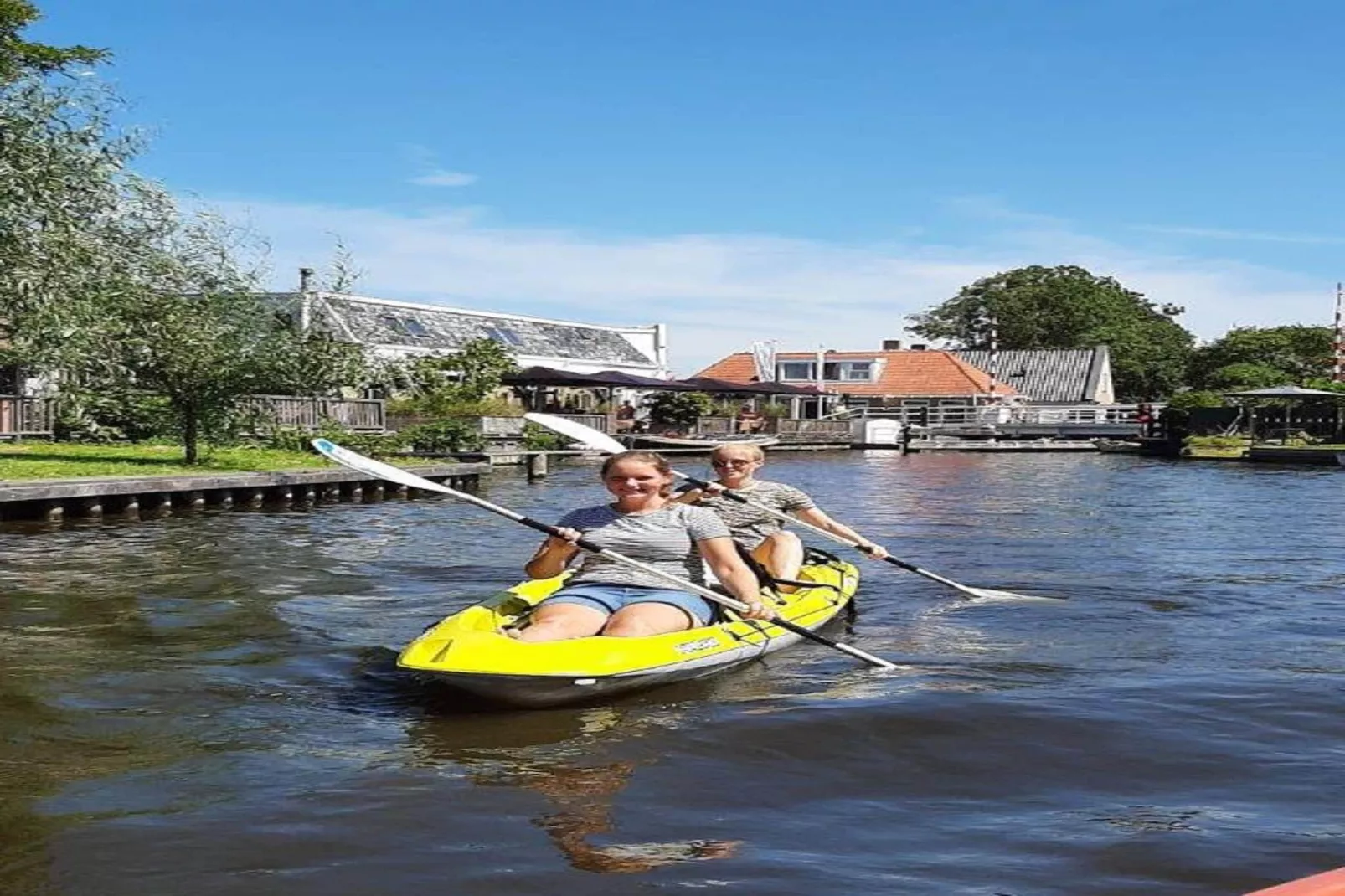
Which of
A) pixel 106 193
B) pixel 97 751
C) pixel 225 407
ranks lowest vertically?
pixel 97 751

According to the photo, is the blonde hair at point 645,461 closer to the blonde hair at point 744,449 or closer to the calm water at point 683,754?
the calm water at point 683,754

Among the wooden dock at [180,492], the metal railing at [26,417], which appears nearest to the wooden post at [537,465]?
the wooden dock at [180,492]

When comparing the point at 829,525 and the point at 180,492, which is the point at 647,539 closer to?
the point at 829,525

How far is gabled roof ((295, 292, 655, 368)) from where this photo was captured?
47.6 meters

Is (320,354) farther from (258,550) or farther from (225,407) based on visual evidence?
(258,550)

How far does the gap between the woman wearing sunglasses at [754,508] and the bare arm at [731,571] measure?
184 cm

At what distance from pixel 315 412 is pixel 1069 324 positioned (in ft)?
214

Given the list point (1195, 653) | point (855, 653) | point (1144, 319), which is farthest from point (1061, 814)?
point (1144, 319)

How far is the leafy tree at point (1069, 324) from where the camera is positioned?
278 feet

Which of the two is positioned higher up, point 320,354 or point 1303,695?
point 320,354

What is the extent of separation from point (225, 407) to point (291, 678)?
1652 cm

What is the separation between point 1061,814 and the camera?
20.4 ft

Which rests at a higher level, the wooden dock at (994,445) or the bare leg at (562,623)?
the wooden dock at (994,445)

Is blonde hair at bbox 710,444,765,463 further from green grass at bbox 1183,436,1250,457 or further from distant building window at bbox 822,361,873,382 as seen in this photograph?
distant building window at bbox 822,361,873,382
